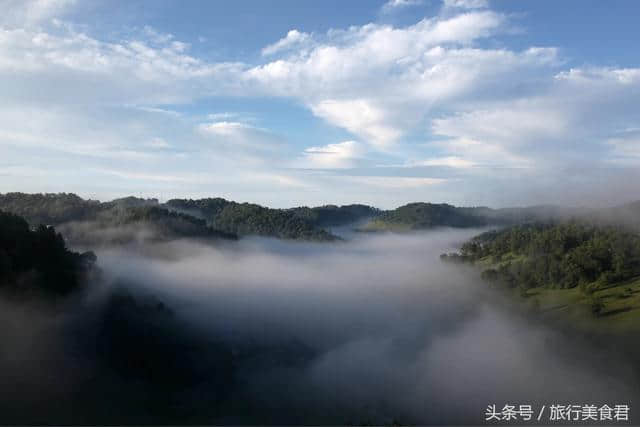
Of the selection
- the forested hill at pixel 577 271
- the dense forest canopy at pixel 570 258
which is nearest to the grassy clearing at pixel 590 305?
the forested hill at pixel 577 271

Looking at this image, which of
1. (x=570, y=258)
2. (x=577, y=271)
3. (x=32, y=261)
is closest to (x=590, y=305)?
(x=577, y=271)

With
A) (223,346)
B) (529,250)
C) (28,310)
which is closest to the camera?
(28,310)

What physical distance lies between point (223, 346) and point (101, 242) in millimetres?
103006

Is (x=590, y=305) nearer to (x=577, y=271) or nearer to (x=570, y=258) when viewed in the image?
(x=577, y=271)

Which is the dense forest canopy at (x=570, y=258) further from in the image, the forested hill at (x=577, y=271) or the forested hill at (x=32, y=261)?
the forested hill at (x=32, y=261)

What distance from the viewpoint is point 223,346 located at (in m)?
106

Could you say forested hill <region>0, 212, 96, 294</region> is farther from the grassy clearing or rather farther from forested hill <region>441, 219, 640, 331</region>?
forested hill <region>441, 219, 640, 331</region>

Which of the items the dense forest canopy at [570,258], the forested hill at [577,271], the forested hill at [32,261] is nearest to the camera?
the forested hill at [32,261]

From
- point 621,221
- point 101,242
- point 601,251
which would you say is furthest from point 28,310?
point 621,221

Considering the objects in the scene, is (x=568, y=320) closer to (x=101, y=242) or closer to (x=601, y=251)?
(x=601, y=251)

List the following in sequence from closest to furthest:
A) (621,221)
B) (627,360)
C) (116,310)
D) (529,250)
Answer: (627,360), (116,310), (529,250), (621,221)

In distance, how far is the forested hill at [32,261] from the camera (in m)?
74.1

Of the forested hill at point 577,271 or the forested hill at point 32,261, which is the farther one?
the forested hill at point 577,271

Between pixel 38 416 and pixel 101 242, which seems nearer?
pixel 38 416
